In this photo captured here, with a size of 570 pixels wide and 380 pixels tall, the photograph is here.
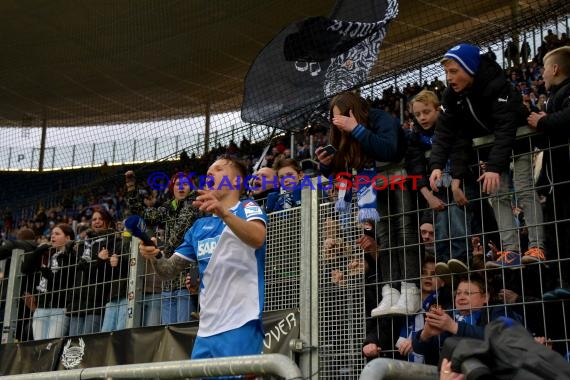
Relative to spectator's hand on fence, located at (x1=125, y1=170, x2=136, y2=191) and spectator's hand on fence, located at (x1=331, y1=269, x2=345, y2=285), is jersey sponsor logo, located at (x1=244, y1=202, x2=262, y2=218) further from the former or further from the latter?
spectator's hand on fence, located at (x1=125, y1=170, x2=136, y2=191)

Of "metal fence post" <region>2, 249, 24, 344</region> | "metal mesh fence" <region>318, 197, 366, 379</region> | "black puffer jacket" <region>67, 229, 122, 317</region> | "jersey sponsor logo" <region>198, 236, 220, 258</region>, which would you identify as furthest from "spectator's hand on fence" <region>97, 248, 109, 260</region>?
"metal mesh fence" <region>318, 197, 366, 379</region>

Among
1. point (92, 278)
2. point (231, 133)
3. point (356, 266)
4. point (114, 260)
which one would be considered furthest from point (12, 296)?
point (356, 266)

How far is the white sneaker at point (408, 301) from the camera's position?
4227 millimetres

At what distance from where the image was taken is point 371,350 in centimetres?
432

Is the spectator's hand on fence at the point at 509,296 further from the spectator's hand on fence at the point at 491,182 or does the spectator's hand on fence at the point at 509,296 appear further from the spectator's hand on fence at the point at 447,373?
the spectator's hand on fence at the point at 447,373

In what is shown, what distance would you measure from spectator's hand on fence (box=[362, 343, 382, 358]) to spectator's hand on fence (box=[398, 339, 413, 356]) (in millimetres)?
169

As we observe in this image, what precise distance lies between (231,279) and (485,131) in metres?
1.62

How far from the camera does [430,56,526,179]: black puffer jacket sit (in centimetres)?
409

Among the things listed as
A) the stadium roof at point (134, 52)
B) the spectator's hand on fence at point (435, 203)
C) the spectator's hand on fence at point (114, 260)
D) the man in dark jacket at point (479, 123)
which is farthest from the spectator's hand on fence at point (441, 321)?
the stadium roof at point (134, 52)

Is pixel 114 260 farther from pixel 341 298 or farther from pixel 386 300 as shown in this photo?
pixel 386 300

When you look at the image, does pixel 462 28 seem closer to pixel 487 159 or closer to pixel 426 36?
pixel 426 36

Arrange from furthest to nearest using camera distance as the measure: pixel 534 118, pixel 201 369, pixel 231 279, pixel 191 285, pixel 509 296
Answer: pixel 191 285
pixel 231 279
pixel 534 118
pixel 509 296
pixel 201 369

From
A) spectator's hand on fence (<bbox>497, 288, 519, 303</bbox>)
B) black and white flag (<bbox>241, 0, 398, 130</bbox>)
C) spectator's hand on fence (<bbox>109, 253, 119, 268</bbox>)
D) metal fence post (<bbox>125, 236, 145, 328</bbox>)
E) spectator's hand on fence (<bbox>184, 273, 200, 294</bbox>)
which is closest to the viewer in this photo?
spectator's hand on fence (<bbox>497, 288, 519, 303</bbox>)

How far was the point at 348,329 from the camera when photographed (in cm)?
454
